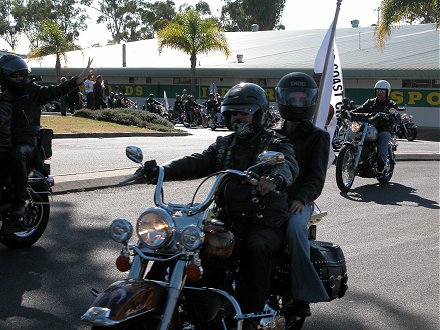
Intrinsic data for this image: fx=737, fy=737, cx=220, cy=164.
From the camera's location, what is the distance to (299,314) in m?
4.89

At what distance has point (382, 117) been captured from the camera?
Answer: 44.8 feet

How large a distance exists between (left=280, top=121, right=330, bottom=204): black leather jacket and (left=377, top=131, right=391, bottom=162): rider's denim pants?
27.0 ft

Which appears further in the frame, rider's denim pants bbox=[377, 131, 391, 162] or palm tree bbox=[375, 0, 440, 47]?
palm tree bbox=[375, 0, 440, 47]

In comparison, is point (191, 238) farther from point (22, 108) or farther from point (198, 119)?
point (198, 119)

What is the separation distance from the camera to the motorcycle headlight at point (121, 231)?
4.04 metres

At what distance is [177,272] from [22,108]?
4.26 metres

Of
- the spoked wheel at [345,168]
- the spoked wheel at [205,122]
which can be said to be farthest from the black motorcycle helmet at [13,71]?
the spoked wheel at [205,122]

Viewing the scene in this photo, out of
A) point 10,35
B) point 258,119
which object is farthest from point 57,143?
point 10,35

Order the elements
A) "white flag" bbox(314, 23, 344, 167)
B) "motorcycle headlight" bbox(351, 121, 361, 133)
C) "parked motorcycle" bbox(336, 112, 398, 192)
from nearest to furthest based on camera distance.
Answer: "white flag" bbox(314, 23, 344, 167)
"parked motorcycle" bbox(336, 112, 398, 192)
"motorcycle headlight" bbox(351, 121, 361, 133)

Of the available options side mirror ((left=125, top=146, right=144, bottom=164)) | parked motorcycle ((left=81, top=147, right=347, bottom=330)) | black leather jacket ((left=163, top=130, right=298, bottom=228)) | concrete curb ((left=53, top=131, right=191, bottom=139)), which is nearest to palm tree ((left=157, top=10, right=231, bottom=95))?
concrete curb ((left=53, top=131, right=191, bottom=139))

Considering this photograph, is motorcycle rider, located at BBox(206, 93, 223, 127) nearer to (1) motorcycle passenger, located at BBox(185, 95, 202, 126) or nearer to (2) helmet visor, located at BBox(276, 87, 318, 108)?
(1) motorcycle passenger, located at BBox(185, 95, 202, 126)

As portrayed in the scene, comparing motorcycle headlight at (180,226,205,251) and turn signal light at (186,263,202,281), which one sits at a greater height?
motorcycle headlight at (180,226,205,251)

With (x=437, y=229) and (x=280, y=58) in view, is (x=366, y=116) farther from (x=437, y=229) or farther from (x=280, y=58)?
(x=280, y=58)

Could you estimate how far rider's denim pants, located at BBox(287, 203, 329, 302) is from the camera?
469cm
